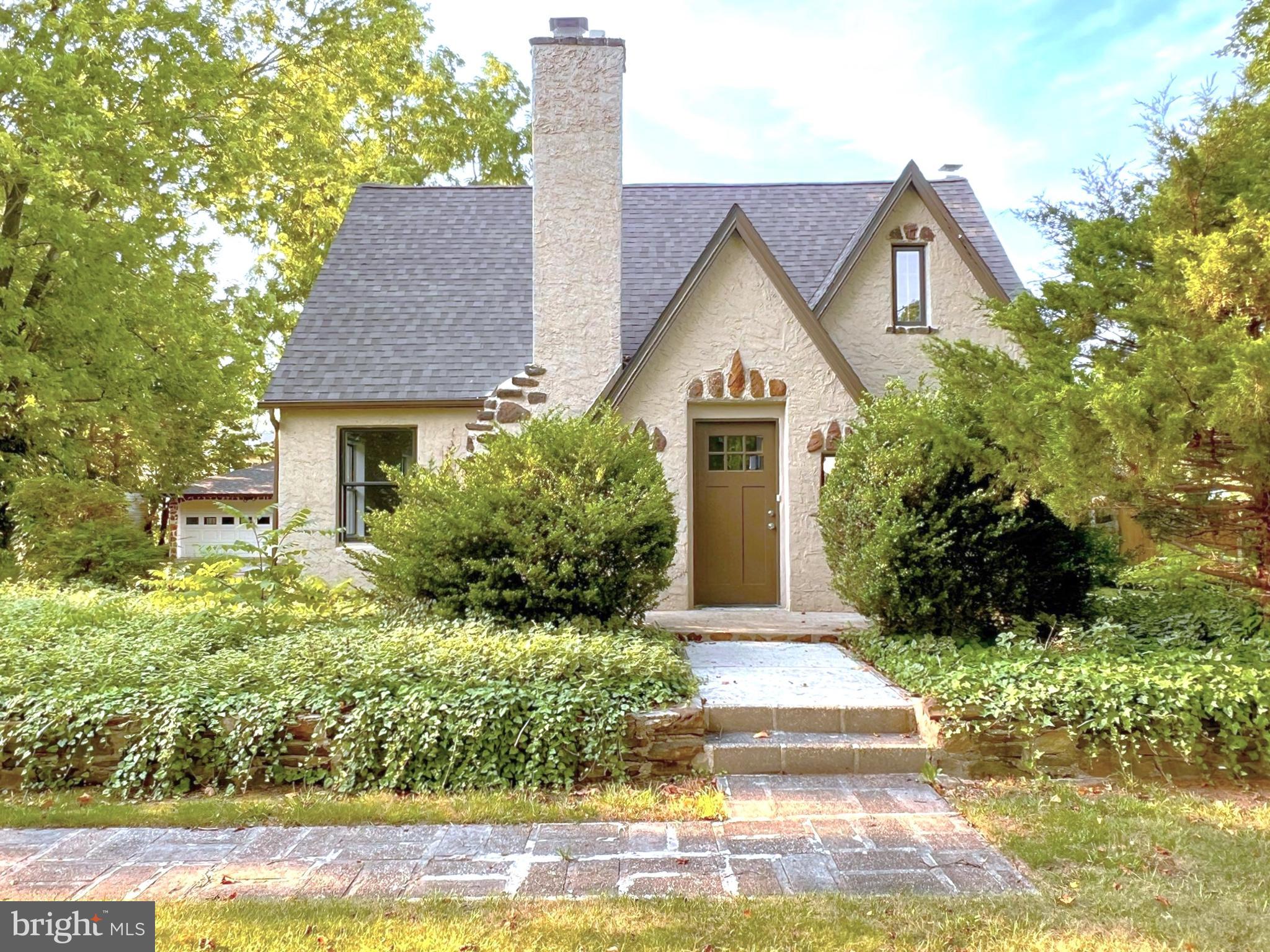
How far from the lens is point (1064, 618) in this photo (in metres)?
7.07

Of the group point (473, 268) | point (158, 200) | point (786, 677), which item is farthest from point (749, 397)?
point (158, 200)

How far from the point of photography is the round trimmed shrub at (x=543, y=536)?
653 cm

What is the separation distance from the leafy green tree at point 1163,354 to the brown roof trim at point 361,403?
642cm

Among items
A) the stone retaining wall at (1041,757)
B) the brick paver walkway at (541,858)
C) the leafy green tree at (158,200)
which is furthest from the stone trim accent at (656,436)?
the leafy green tree at (158,200)

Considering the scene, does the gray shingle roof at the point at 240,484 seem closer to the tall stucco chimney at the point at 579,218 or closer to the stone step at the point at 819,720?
the tall stucco chimney at the point at 579,218

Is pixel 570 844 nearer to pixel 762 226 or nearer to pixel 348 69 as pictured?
pixel 762 226

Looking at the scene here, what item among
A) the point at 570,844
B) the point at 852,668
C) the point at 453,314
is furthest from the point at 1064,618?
the point at 453,314

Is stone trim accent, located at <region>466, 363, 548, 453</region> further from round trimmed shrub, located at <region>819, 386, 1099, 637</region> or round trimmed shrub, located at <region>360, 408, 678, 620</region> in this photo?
round trimmed shrub, located at <region>819, 386, 1099, 637</region>

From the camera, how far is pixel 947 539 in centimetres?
665

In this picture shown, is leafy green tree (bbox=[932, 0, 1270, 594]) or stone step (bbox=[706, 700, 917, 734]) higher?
leafy green tree (bbox=[932, 0, 1270, 594])

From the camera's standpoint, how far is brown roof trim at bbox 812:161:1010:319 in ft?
33.6

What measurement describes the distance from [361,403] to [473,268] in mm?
3238

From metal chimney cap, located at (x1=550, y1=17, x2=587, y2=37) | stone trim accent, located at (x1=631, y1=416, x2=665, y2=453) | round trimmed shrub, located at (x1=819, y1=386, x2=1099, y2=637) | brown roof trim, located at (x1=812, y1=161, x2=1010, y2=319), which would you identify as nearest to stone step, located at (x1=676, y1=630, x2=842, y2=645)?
round trimmed shrub, located at (x1=819, y1=386, x2=1099, y2=637)

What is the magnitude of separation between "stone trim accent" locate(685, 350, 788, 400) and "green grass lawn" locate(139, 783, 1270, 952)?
630 centimetres
